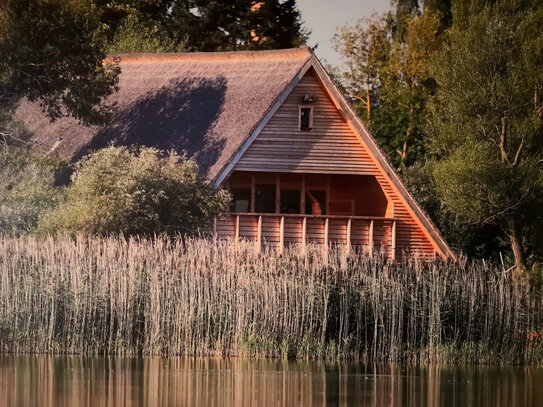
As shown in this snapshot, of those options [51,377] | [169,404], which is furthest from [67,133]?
[169,404]

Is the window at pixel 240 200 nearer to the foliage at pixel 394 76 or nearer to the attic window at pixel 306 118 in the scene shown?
the attic window at pixel 306 118

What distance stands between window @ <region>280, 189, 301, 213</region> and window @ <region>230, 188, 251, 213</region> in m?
1.16

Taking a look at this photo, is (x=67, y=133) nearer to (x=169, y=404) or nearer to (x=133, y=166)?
(x=133, y=166)

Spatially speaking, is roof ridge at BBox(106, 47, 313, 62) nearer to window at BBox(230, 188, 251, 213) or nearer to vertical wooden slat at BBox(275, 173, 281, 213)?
vertical wooden slat at BBox(275, 173, 281, 213)

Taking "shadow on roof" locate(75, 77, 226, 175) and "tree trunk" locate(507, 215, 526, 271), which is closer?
"tree trunk" locate(507, 215, 526, 271)

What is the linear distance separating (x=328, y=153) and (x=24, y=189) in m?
8.18

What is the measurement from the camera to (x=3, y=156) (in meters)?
42.0

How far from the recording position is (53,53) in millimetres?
41938

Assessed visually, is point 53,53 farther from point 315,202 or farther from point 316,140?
point 315,202

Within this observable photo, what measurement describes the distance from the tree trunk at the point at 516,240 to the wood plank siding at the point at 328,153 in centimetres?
210

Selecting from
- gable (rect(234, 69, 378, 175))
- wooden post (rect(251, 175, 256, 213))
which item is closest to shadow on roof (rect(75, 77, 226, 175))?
gable (rect(234, 69, 378, 175))

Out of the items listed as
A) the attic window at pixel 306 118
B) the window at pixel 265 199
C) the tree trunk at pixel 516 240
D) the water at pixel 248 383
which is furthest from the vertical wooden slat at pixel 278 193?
the water at pixel 248 383

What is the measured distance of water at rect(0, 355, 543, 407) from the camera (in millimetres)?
25906

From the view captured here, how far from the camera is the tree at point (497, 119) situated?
43.5 m
